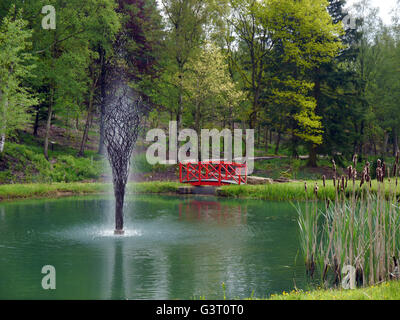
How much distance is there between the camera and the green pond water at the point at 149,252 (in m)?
9.01

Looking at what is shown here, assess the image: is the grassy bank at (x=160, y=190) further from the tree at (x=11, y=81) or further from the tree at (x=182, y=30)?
the tree at (x=182, y=30)

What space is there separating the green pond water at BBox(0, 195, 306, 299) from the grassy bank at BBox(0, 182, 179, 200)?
192 centimetres

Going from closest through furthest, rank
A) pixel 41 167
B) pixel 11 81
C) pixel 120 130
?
pixel 120 130 → pixel 11 81 → pixel 41 167

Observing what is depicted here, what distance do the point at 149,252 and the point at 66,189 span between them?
13.3m

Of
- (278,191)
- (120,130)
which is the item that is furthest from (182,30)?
(120,130)

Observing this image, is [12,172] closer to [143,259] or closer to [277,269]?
[143,259]

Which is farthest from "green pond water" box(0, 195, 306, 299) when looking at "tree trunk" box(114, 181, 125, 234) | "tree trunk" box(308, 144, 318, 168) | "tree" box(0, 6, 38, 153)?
"tree trunk" box(308, 144, 318, 168)

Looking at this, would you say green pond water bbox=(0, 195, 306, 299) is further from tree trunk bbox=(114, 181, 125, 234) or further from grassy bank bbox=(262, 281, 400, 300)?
grassy bank bbox=(262, 281, 400, 300)

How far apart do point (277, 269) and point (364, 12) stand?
36976mm

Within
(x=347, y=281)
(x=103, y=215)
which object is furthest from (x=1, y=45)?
(x=347, y=281)

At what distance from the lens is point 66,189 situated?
24078 millimetres

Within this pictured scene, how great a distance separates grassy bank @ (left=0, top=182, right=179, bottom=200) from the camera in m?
22.1

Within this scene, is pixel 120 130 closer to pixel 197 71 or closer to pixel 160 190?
pixel 160 190

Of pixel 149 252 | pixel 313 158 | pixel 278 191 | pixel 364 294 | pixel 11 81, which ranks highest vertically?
pixel 11 81
